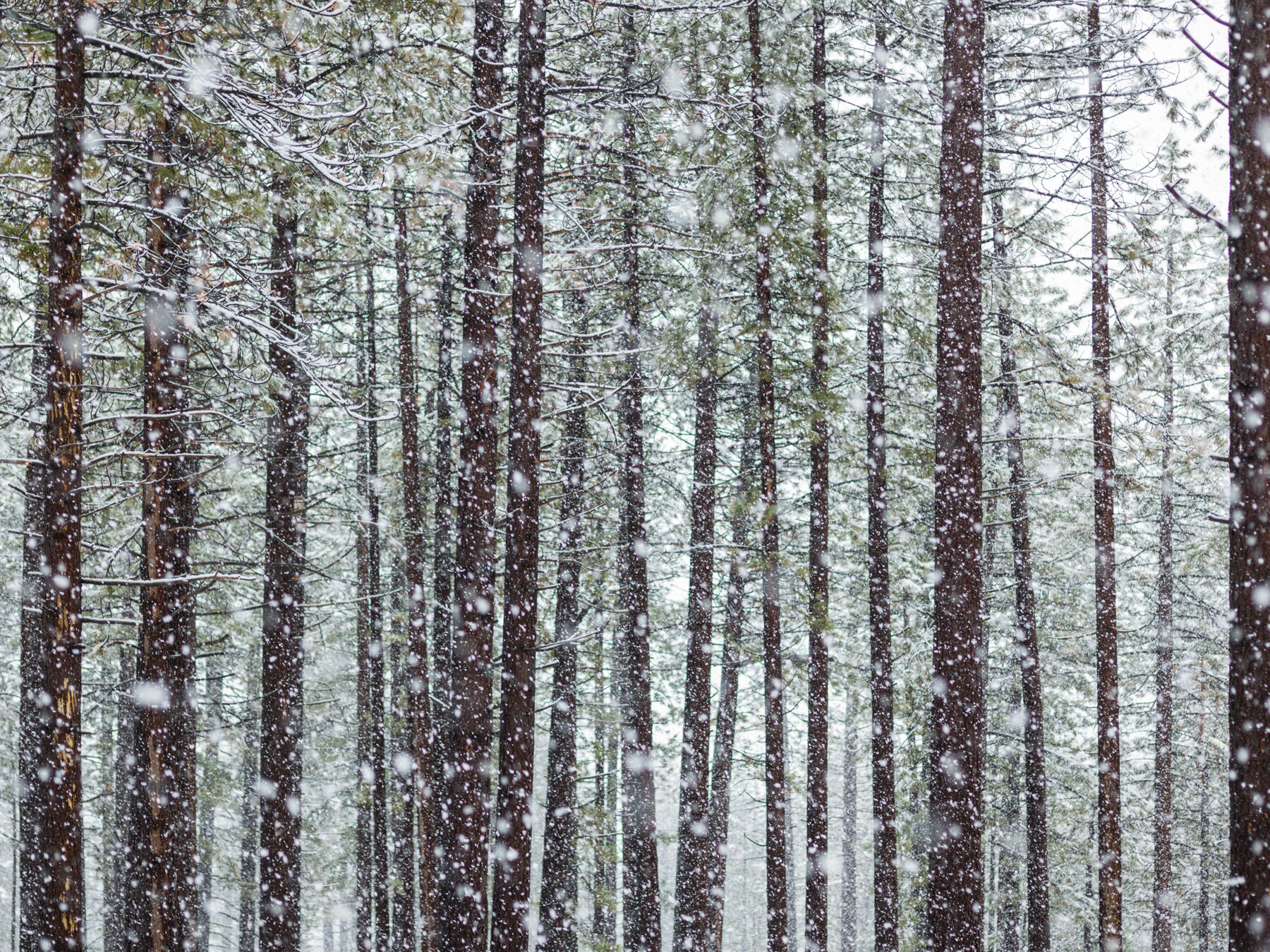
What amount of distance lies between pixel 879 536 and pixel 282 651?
8.06m

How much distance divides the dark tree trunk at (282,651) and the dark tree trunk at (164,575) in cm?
104

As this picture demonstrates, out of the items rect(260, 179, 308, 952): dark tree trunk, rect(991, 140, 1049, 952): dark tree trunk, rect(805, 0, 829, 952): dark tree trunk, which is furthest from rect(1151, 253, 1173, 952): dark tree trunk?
rect(260, 179, 308, 952): dark tree trunk

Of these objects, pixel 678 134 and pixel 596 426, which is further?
pixel 596 426

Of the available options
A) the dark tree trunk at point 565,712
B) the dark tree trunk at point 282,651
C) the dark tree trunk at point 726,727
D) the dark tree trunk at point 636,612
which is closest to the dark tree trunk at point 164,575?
the dark tree trunk at point 282,651

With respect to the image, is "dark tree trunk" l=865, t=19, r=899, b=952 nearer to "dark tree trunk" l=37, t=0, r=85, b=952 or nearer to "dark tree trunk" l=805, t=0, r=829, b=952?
"dark tree trunk" l=805, t=0, r=829, b=952

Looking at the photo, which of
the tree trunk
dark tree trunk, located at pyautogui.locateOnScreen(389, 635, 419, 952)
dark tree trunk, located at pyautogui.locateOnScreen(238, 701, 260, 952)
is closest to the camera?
dark tree trunk, located at pyautogui.locateOnScreen(389, 635, 419, 952)

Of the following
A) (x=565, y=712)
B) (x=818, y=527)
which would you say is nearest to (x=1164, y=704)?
(x=818, y=527)

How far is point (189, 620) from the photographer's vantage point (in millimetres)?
11836

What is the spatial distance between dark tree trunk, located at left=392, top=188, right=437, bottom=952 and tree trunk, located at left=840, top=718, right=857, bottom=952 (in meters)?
16.4

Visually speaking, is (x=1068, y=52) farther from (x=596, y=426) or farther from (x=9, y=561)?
(x=9, y=561)

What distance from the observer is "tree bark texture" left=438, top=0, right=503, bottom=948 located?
9.15 m

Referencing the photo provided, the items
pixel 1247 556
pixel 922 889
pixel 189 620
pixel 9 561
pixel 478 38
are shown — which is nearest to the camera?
pixel 1247 556

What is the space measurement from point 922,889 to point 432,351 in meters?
14.9

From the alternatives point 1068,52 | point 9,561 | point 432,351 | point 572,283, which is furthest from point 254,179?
point 9,561
